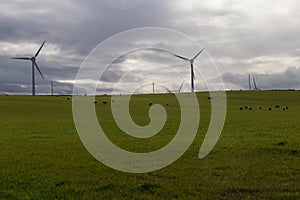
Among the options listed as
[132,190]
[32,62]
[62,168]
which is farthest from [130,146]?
[32,62]

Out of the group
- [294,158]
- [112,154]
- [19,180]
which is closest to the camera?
[19,180]

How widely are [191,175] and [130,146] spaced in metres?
8.26

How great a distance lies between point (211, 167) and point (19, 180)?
20.3 ft

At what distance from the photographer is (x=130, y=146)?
20.6 meters

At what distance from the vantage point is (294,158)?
15820 mm

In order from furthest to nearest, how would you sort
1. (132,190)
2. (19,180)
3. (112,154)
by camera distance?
(112,154), (19,180), (132,190)

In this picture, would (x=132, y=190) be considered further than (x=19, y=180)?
No

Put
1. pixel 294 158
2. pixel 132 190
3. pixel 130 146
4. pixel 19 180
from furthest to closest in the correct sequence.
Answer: pixel 130 146
pixel 294 158
pixel 19 180
pixel 132 190

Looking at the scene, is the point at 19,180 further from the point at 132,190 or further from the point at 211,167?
the point at 211,167

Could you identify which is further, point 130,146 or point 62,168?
point 130,146

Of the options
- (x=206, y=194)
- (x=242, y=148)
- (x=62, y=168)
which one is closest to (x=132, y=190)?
(x=206, y=194)

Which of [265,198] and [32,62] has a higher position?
[32,62]

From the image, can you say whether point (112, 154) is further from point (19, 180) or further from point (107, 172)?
point (19, 180)

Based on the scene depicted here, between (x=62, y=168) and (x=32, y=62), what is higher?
(x=32, y=62)
